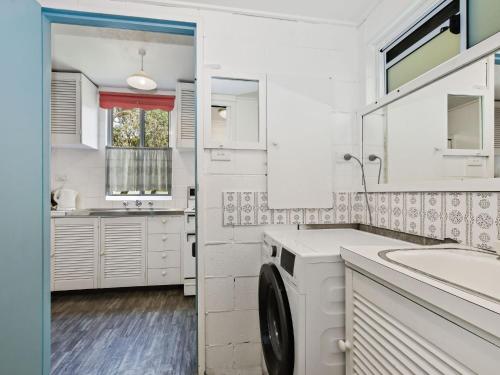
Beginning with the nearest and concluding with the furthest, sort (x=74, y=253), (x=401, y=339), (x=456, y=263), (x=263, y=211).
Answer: (x=401, y=339) → (x=456, y=263) → (x=263, y=211) → (x=74, y=253)

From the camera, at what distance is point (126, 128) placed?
11.9 ft

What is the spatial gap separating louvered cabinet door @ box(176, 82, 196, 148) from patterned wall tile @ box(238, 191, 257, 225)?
5.83 ft

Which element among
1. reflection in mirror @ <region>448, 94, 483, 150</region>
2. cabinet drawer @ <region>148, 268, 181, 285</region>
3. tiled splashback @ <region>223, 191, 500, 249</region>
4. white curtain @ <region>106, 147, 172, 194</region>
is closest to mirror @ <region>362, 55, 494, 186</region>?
reflection in mirror @ <region>448, 94, 483, 150</region>

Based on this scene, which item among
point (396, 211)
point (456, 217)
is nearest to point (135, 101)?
point (396, 211)

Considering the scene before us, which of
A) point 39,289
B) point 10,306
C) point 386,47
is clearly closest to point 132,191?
point 39,289

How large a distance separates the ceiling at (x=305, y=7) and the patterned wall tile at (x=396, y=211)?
1.26 meters

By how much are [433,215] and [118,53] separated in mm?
3022

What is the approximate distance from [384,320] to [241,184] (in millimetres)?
1140

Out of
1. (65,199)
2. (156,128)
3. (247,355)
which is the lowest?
(247,355)

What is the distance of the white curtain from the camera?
135 inches

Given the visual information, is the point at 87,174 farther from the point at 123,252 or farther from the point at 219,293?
the point at 219,293

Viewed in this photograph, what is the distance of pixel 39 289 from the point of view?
57.4 inches

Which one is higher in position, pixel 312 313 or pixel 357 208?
pixel 357 208

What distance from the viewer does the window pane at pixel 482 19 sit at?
104 cm
